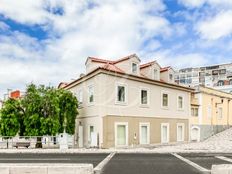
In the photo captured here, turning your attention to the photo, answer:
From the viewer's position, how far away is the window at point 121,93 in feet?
103

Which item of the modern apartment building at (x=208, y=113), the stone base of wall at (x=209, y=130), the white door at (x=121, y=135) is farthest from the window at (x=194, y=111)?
the white door at (x=121, y=135)

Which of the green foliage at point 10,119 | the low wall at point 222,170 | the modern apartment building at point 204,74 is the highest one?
the modern apartment building at point 204,74

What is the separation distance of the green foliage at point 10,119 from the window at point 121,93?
9.31 m

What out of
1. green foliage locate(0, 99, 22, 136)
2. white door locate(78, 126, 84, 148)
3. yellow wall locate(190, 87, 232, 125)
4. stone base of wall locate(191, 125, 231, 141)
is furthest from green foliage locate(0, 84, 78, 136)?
stone base of wall locate(191, 125, 231, 141)

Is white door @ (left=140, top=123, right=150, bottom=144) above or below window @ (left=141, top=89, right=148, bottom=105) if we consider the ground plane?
below

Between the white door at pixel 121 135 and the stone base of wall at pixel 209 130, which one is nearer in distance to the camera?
the white door at pixel 121 135

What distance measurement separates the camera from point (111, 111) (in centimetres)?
3053

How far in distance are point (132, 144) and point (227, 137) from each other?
16.6 metres

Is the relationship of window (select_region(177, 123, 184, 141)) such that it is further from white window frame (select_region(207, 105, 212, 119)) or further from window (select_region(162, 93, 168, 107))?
white window frame (select_region(207, 105, 212, 119))

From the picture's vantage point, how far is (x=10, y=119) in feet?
103

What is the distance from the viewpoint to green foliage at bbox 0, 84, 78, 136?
30948mm

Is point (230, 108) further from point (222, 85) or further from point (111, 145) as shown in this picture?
point (111, 145)

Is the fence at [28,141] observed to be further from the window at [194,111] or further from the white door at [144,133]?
the window at [194,111]

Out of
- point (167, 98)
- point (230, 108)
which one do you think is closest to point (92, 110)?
point (167, 98)
